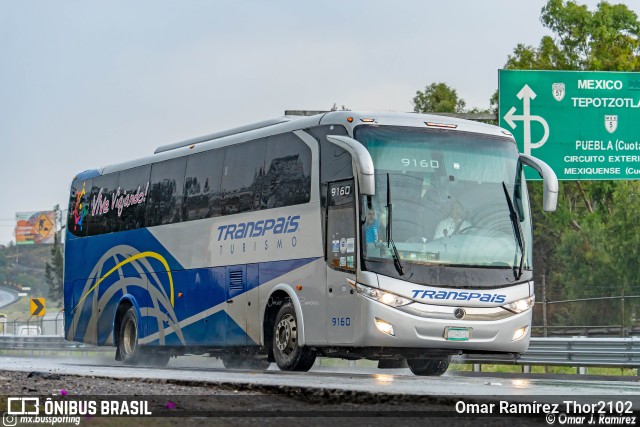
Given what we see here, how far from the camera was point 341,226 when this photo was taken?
18625mm

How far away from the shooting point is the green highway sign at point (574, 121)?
29469 mm

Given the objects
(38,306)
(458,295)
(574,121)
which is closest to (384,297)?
(458,295)

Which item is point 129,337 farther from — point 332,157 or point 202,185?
point 332,157

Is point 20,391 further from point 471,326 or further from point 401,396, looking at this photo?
point 471,326

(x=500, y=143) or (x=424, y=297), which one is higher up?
(x=500, y=143)

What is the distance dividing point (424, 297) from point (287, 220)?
111 inches

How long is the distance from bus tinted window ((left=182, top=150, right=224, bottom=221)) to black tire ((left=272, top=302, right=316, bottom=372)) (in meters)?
2.91

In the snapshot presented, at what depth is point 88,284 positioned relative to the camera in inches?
1088

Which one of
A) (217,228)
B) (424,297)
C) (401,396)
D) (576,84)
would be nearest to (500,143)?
(424,297)

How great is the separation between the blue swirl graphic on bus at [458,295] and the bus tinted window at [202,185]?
5.22 m

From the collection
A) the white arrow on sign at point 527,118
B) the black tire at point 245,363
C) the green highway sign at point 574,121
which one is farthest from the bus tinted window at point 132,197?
the white arrow on sign at point 527,118

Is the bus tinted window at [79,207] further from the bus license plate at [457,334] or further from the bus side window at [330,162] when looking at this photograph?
the bus license plate at [457,334]

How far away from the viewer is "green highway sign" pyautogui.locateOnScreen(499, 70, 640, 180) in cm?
2947

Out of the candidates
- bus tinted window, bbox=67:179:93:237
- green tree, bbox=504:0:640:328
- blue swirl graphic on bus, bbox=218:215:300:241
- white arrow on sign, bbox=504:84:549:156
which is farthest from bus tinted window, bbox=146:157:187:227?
green tree, bbox=504:0:640:328
